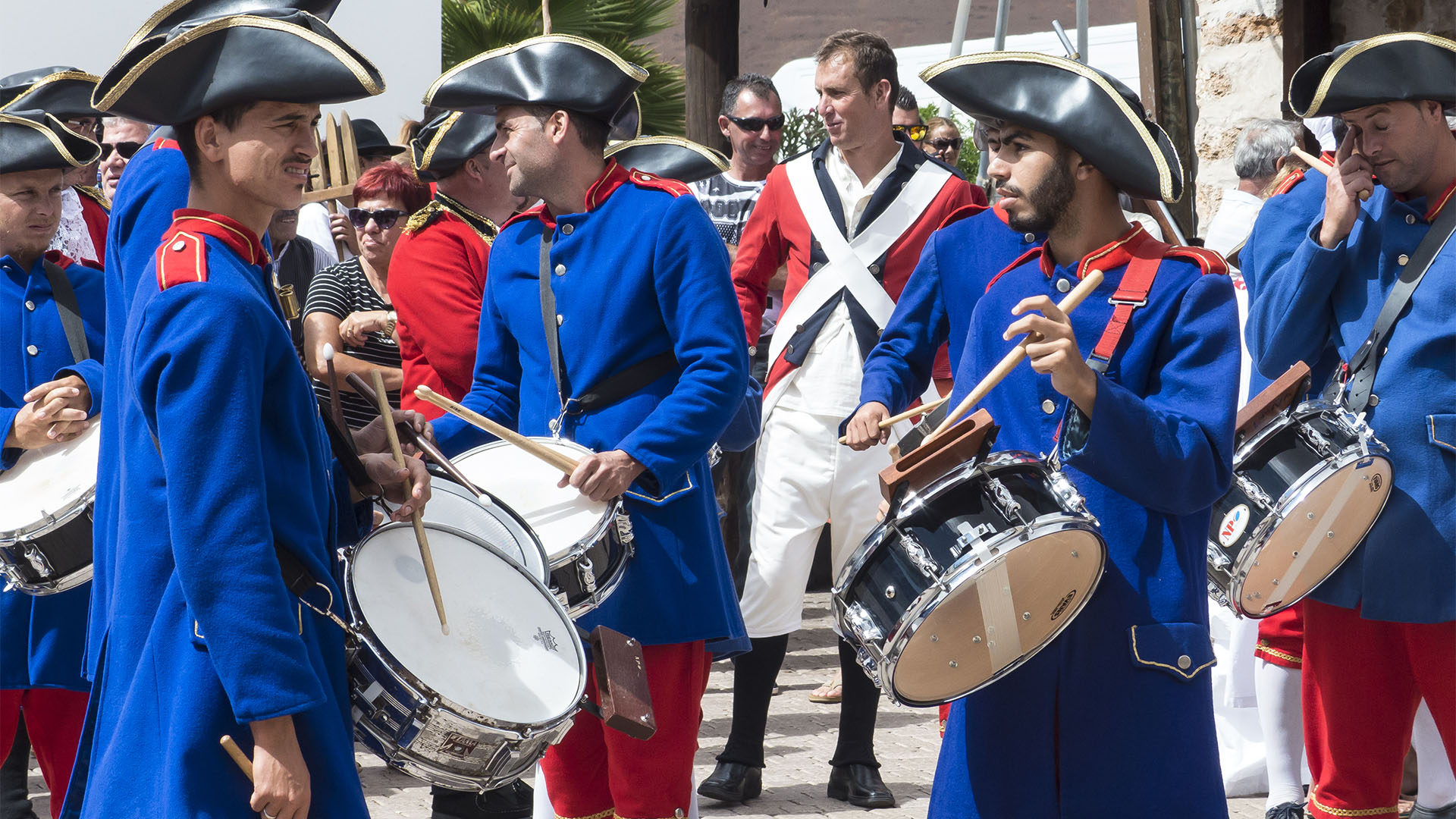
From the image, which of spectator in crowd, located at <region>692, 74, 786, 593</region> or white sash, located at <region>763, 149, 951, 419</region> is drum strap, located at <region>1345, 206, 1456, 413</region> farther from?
spectator in crowd, located at <region>692, 74, 786, 593</region>

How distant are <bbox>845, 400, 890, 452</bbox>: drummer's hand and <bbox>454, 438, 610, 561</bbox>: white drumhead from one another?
621mm

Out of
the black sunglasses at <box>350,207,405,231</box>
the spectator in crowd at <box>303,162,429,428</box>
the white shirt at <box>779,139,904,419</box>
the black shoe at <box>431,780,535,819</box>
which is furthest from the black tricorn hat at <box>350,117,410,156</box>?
the black shoe at <box>431,780,535,819</box>

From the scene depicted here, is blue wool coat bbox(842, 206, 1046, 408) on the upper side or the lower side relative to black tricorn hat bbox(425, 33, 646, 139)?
lower

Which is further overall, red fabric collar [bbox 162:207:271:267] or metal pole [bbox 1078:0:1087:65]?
metal pole [bbox 1078:0:1087:65]

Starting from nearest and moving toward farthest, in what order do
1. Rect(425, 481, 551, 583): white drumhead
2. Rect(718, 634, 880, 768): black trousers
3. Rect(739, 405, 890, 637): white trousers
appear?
1. Rect(425, 481, 551, 583): white drumhead
2. Rect(718, 634, 880, 768): black trousers
3. Rect(739, 405, 890, 637): white trousers

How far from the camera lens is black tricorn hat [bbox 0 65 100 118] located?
536 cm

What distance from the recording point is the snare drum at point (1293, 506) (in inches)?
154

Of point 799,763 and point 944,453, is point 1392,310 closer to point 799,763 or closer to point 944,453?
point 944,453

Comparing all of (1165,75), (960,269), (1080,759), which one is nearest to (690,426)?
(960,269)

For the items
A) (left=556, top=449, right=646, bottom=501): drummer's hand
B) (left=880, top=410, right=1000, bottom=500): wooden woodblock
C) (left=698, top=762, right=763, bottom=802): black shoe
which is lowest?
Answer: (left=698, top=762, right=763, bottom=802): black shoe

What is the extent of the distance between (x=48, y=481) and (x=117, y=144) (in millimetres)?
2789

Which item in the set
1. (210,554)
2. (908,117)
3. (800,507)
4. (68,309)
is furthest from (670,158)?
(210,554)

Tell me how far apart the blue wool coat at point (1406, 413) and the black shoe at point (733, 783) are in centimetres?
217

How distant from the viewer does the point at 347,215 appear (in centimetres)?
739
